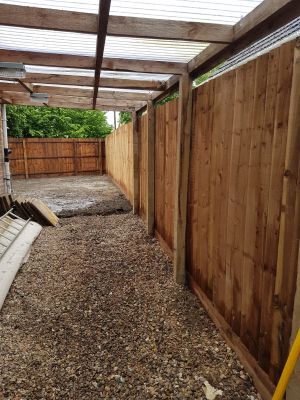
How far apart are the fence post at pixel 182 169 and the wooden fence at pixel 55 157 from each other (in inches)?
521

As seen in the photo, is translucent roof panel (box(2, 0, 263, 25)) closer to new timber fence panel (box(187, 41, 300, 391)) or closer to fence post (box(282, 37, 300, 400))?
new timber fence panel (box(187, 41, 300, 391))

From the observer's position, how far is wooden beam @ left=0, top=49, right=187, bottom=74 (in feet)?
9.32

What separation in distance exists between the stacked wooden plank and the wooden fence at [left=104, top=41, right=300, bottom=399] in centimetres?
365

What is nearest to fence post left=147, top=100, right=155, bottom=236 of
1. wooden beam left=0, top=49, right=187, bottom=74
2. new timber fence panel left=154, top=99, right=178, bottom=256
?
new timber fence panel left=154, top=99, right=178, bottom=256

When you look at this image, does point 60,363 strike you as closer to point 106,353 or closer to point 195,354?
point 106,353

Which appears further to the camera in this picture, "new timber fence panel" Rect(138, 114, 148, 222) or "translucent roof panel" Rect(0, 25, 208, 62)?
"new timber fence panel" Rect(138, 114, 148, 222)

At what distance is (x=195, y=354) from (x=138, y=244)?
2.46 metres

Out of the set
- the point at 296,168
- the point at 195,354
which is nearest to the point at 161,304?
the point at 195,354

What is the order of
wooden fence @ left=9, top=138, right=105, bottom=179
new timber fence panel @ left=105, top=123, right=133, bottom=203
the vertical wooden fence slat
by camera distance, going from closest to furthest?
1. new timber fence panel @ left=105, top=123, right=133, bottom=203
2. wooden fence @ left=9, top=138, right=105, bottom=179
3. the vertical wooden fence slat

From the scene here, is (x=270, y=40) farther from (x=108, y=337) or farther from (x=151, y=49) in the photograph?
(x=108, y=337)

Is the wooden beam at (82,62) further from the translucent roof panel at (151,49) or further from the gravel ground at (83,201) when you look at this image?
the gravel ground at (83,201)

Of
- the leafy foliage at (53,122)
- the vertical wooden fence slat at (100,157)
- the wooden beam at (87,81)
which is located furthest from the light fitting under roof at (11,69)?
the leafy foliage at (53,122)

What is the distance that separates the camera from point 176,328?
2.48m

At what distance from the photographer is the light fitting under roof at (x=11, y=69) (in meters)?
2.92
